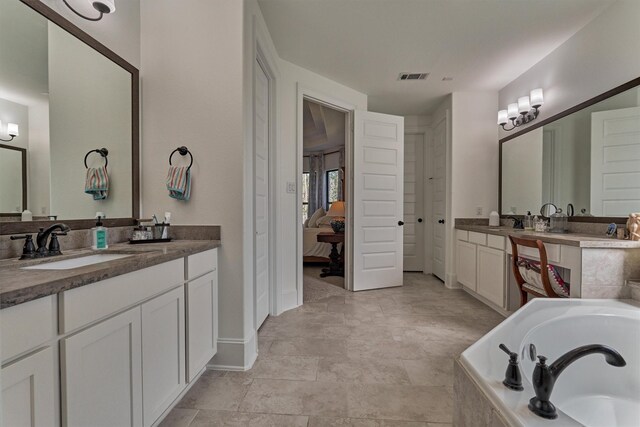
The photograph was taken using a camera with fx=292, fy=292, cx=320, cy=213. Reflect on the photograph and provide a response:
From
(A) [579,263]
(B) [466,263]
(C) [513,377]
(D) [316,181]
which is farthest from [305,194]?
(C) [513,377]

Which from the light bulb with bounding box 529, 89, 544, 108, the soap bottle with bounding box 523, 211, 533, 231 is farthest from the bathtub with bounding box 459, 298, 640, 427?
the light bulb with bounding box 529, 89, 544, 108

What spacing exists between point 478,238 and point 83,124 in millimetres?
3654

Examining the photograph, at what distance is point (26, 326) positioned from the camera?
0.74 meters

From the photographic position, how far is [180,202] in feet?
6.36

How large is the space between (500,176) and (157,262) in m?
3.95

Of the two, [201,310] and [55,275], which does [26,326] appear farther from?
[201,310]

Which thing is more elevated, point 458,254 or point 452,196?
point 452,196

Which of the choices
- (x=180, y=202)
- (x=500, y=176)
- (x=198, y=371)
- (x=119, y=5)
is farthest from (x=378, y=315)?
(x=119, y=5)

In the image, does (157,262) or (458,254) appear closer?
(157,262)

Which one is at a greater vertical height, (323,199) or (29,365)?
(323,199)

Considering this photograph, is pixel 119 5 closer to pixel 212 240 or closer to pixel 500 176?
pixel 212 240

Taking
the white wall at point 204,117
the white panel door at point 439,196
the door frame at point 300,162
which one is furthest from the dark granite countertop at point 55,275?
the white panel door at point 439,196

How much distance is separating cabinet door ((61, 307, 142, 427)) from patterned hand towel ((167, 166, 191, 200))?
89 cm

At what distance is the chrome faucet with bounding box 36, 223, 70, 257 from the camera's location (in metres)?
1.26
